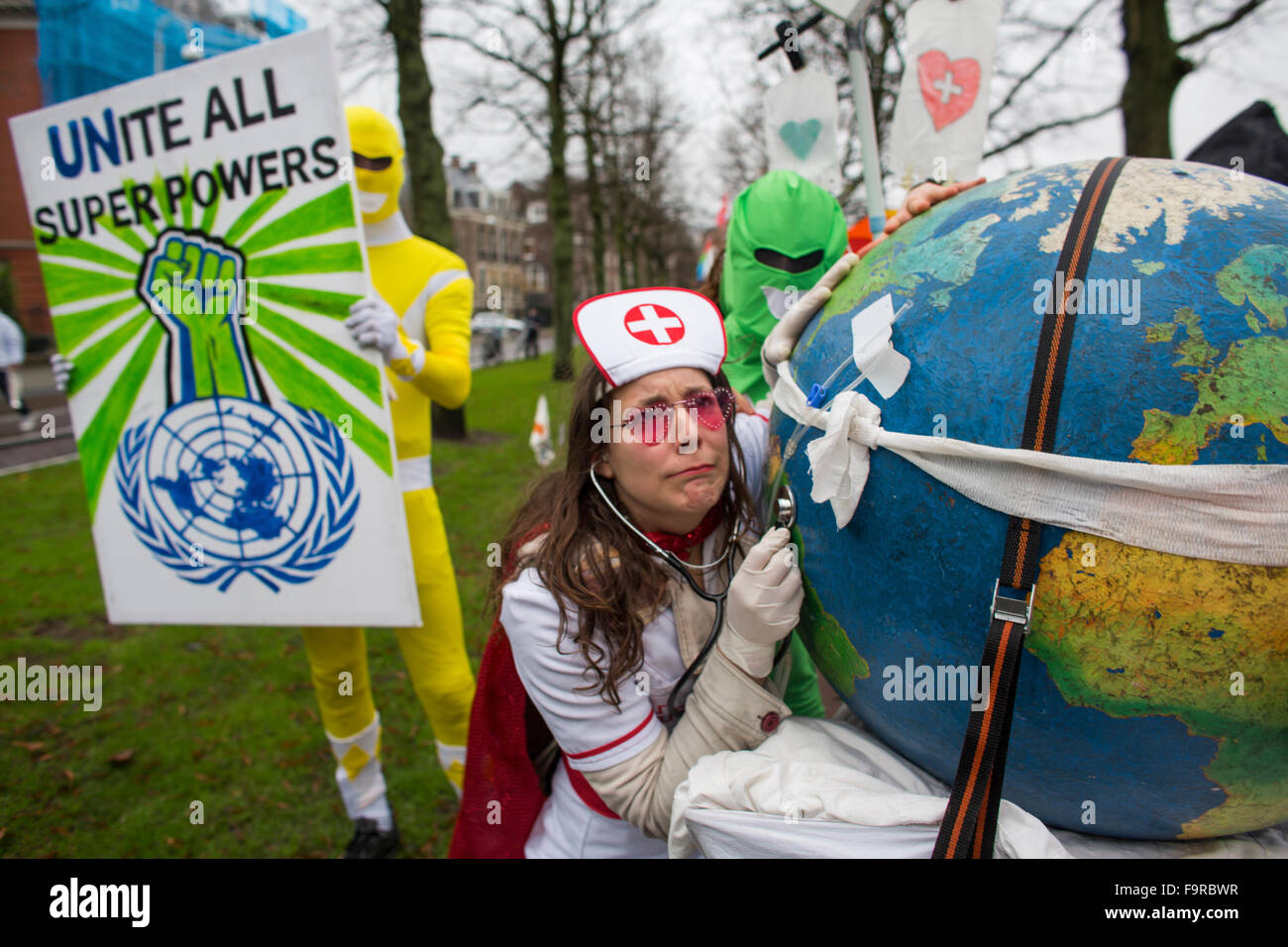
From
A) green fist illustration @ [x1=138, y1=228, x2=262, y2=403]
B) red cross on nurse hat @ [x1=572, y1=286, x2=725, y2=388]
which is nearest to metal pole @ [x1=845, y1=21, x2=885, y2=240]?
red cross on nurse hat @ [x1=572, y1=286, x2=725, y2=388]

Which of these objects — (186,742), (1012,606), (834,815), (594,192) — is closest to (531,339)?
(594,192)

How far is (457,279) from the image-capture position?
128 inches

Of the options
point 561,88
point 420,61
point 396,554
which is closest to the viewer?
point 396,554

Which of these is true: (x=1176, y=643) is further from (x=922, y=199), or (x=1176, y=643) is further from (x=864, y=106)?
(x=864, y=106)

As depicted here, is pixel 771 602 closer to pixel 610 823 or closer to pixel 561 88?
pixel 610 823

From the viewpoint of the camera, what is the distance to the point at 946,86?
104 inches

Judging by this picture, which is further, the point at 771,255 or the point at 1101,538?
the point at 771,255

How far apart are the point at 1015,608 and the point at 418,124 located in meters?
9.51

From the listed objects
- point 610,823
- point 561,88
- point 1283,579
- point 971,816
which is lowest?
point 610,823

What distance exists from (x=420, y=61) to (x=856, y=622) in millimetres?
9597

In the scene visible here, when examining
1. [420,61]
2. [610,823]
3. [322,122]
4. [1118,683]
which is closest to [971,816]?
[1118,683]

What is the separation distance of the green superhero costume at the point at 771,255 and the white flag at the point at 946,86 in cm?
36

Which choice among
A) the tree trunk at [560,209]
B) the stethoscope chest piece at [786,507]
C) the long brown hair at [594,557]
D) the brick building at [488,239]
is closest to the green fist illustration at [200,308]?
the long brown hair at [594,557]

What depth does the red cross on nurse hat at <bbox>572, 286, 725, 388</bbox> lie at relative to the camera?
1.61 m
